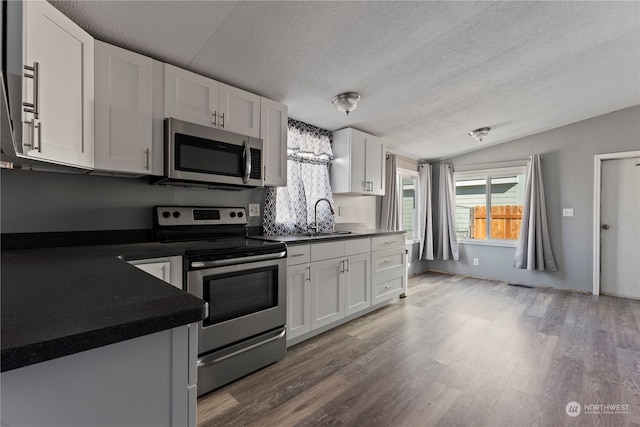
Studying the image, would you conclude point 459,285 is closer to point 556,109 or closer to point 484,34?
point 556,109

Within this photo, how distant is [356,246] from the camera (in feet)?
9.77

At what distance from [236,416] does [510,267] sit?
464 cm

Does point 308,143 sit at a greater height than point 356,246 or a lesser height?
greater

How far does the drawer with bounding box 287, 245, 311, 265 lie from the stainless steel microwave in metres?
0.61

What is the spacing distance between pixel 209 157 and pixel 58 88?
87 centimetres

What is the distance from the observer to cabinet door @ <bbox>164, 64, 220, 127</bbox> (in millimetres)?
1987

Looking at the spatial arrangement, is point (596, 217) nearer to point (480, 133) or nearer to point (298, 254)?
point (480, 133)

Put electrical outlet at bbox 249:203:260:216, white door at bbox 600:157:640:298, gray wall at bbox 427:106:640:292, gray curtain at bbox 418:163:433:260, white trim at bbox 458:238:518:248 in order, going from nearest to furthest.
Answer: electrical outlet at bbox 249:203:260:216 < white door at bbox 600:157:640:298 < gray wall at bbox 427:106:640:292 < white trim at bbox 458:238:518:248 < gray curtain at bbox 418:163:433:260

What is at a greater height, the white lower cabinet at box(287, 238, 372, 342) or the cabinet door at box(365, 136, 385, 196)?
the cabinet door at box(365, 136, 385, 196)

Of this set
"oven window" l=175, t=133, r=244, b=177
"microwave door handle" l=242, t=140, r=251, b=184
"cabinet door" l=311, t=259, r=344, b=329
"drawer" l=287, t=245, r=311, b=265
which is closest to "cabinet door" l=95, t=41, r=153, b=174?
"oven window" l=175, t=133, r=244, b=177

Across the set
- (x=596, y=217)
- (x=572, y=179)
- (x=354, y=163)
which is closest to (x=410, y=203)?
(x=354, y=163)

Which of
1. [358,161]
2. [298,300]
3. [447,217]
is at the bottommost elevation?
[298,300]

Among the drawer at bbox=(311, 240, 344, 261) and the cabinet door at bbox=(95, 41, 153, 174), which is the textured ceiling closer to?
the cabinet door at bbox=(95, 41, 153, 174)

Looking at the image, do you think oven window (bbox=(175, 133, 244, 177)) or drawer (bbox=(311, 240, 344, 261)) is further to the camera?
drawer (bbox=(311, 240, 344, 261))
